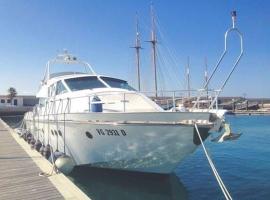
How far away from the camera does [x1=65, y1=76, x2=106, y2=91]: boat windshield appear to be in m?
12.9

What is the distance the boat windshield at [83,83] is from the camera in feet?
42.3

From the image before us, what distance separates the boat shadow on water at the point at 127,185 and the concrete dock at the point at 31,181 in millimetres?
1541

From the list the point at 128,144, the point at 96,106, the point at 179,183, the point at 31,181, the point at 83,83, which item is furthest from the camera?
the point at 83,83

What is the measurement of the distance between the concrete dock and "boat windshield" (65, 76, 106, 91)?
2.92 meters

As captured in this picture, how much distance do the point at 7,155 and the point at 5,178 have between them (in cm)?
388

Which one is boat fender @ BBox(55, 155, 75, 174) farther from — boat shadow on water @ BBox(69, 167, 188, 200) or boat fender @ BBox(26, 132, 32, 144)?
boat fender @ BBox(26, 132, 32, 144)

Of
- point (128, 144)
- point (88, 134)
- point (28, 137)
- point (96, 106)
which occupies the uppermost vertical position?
point (96, 106)

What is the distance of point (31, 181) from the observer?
8500mm

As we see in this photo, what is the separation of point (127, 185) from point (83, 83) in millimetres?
4469

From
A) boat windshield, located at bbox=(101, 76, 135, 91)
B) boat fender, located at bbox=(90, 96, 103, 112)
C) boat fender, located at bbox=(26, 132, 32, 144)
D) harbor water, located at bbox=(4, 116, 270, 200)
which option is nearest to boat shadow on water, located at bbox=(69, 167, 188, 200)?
harbor water, located at bbox=(4, 116, 270, 200)

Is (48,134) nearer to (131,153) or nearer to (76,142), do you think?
(76,142)

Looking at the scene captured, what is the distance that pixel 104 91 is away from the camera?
11.9 metres

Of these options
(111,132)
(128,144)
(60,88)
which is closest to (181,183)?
(128,144)

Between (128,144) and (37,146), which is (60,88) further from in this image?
(128,144)
